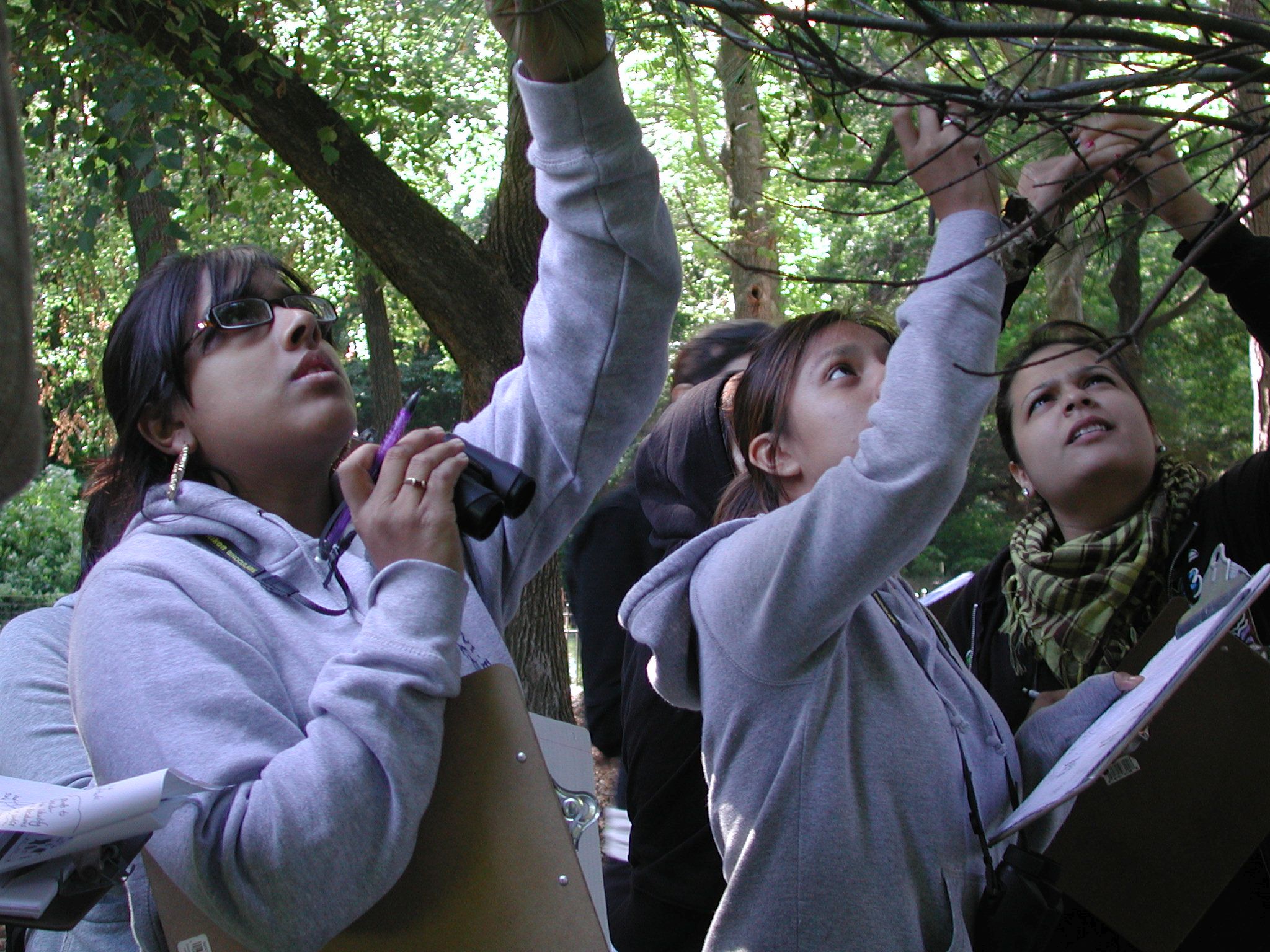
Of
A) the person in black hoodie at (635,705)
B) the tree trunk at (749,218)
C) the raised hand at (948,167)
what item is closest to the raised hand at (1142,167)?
the raised hand at (948,167)

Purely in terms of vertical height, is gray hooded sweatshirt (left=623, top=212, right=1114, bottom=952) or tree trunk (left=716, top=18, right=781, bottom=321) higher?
tree trunk (left=716, top=18, right=781, bottom=321)

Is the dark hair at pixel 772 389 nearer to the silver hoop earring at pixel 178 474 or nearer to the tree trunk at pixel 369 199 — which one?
the silver hoop earring at pixel 178 474

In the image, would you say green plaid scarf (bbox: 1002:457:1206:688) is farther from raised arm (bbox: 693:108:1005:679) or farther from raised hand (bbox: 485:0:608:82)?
raised hand (bbox: 485:0:608:82)

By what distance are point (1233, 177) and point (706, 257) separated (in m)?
11.2

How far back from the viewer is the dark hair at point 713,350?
327 cm

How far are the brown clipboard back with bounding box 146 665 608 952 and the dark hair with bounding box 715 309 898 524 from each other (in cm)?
73

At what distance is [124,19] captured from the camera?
452 cm

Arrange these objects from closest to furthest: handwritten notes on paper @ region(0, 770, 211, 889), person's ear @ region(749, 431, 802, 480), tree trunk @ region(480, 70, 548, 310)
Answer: handwritten notes on paper @ region(0, 770, 211, 889)
person's ear @ region(749, 431, 802, 480)
tree trunk @ region(480, 70, 548, 310)

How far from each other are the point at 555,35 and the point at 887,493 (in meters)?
0.71

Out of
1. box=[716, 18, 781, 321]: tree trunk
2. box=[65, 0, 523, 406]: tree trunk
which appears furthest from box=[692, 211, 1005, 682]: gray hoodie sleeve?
box=[716, 18, 781, 321]: tree trunk

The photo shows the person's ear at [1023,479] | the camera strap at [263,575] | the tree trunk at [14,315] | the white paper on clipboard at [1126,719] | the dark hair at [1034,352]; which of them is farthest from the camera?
the person's ear at [1023,479]

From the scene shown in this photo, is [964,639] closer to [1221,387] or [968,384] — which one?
[968,384]

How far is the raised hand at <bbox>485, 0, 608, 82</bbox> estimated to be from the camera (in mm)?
1414

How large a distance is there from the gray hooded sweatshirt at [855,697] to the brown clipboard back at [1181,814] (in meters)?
0.27
